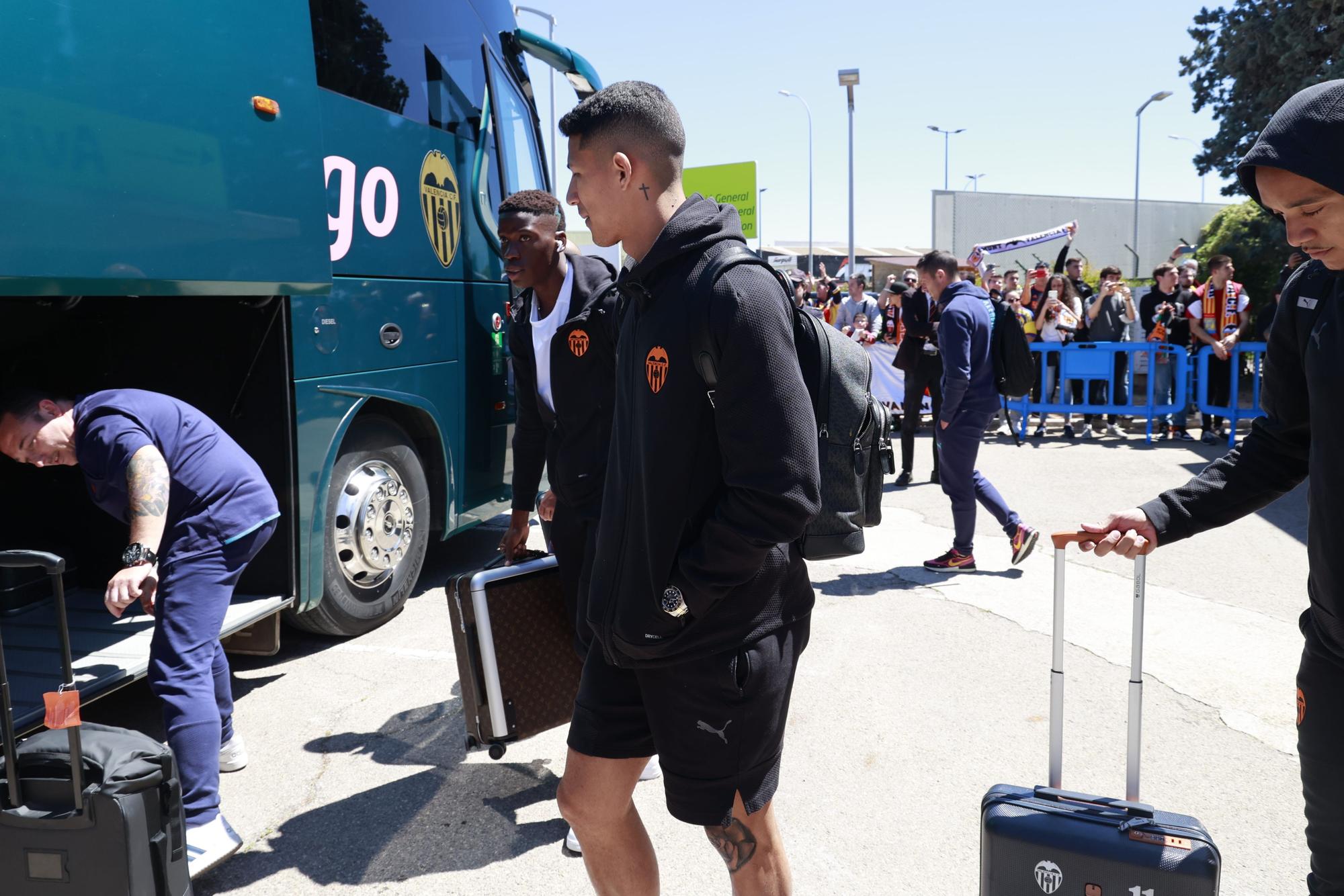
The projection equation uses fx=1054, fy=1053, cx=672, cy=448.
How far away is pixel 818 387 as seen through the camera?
7.09 ft

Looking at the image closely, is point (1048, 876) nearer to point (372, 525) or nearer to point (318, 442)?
point (318, 442)

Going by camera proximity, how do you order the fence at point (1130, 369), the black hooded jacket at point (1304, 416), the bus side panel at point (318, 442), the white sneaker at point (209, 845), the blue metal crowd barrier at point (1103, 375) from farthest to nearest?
the blue metal crowd barrier at point (1103, 375), the fence at point (1130, 369), the bus side panel at point (318, 442), the white sneaker at point (209, 845), the black hooded jacket at point (1304, 416)

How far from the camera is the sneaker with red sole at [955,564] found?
666cm

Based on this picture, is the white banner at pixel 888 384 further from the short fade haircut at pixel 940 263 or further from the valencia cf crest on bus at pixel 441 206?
the valencia cf crest on bus at pixel 441 206

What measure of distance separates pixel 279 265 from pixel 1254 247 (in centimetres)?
1731

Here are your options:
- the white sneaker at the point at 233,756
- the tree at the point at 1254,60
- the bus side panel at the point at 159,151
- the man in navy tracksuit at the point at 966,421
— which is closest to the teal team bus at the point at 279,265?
the bus side panel at the point at 159,151

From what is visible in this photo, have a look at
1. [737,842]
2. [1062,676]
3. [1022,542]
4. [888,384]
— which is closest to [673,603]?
[737,842]

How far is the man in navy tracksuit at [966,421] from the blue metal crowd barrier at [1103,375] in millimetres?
6143

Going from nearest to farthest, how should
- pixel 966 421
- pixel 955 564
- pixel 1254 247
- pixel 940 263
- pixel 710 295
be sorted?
pixel 710 295 → pixel 966 421 → pixel 955 564 → pixel 940 263 → pixel 1254 247

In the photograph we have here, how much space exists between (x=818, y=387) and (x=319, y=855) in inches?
90.1

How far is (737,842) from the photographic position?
2.16 metres

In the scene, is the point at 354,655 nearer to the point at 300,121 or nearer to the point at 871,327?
the point at 300,121

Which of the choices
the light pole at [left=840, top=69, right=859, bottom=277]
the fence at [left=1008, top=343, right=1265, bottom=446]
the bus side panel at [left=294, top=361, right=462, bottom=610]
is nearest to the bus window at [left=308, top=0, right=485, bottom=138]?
the bus side panel at [left=294, top=361, right=462, bottom=610]

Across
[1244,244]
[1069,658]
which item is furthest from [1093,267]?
[1069,658]
